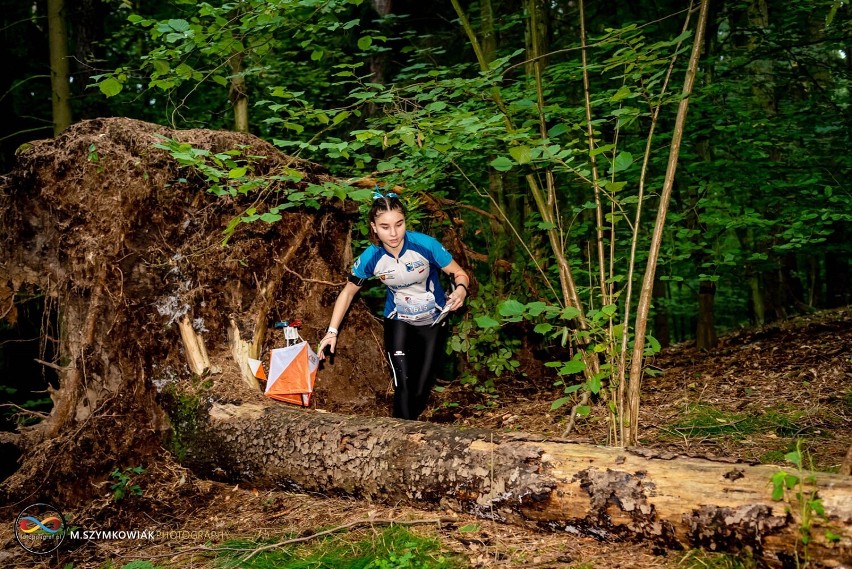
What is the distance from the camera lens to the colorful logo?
134 inches

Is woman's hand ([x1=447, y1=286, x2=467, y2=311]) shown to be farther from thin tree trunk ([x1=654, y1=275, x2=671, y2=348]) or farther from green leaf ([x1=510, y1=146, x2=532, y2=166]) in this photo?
thin tree trunk ([x1=654, y1=275, x2=671, y2=348])

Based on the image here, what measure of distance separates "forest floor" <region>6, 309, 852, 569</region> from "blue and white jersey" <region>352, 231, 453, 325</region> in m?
1.29

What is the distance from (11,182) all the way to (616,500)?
515 cm

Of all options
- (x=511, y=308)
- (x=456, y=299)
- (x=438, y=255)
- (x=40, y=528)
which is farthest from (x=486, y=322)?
(x=40, y=528)

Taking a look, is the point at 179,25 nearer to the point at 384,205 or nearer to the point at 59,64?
the point at 384,205

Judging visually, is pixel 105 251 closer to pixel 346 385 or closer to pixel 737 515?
pixel 346 385

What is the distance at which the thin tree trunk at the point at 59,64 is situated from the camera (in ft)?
23.4

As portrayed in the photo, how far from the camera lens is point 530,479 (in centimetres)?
285

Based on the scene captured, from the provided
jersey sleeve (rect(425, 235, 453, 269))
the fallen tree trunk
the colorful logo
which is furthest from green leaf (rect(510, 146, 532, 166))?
the colorful logo

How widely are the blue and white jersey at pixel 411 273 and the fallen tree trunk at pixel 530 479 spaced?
1.28 metres

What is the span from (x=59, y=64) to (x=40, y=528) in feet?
19.5

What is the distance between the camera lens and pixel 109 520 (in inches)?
141

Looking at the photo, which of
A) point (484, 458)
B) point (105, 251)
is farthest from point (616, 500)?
point (105, 251)

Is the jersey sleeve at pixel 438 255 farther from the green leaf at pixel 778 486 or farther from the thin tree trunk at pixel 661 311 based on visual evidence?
the thin tree trunk at pixel 661 311
